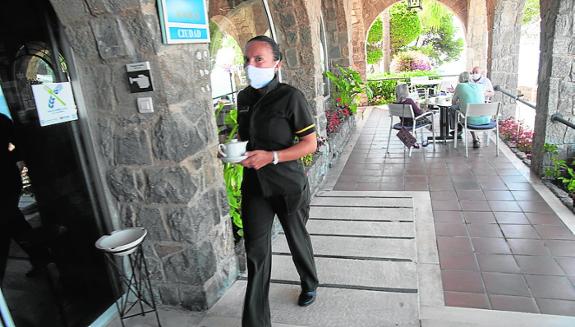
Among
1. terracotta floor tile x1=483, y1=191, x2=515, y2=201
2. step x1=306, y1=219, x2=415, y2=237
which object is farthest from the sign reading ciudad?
terracotta floor tile x1=483, y1=191, x2=515, y2=201

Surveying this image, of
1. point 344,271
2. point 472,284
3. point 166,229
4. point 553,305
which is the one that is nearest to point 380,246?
point 344,271

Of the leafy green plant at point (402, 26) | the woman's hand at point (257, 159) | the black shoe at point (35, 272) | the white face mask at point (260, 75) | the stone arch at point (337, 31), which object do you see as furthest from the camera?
the leafy green plant at point (402, 26)

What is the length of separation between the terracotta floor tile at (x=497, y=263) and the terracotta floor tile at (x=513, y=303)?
0.31 metres

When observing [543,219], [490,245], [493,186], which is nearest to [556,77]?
[493,186]

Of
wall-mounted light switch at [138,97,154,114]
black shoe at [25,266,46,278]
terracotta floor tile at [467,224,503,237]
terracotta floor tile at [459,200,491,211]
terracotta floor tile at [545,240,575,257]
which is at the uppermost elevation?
wall-mounted light switch at [138,97,154,114]

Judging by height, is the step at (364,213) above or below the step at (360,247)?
below

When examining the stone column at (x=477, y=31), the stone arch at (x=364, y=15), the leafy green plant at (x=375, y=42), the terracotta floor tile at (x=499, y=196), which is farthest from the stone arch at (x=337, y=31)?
the leafy green plant at (x=375, y=42)

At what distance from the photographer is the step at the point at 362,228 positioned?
304cm

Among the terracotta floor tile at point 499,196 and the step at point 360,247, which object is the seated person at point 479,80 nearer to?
the terracotta floor tile at point 499,196

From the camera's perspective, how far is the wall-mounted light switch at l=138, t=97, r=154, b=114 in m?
1.99

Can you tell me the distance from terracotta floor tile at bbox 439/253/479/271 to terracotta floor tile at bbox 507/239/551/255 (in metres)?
0.37

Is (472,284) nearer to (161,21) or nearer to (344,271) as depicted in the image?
(344,271)

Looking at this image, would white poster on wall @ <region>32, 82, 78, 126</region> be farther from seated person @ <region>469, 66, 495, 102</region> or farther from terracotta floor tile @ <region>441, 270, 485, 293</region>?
seated person @ <region>469, 66, 495, 102</region>

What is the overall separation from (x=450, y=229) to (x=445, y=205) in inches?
22.1
